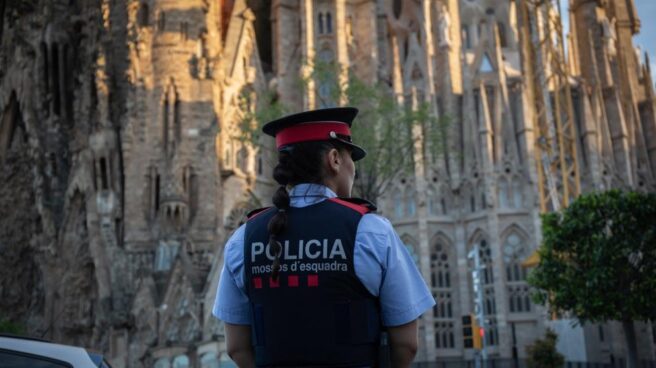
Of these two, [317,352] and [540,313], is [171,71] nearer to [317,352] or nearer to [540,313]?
[540,313]

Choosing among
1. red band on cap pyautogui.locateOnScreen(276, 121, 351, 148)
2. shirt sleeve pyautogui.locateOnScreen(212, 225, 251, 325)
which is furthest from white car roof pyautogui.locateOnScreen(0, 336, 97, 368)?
red band on cap pyautogui.locateOnScreen(276, 121, 351, 148)

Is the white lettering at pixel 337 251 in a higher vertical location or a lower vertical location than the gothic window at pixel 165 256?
lower

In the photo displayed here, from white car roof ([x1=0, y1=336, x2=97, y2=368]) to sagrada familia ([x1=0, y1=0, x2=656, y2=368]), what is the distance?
21683mm

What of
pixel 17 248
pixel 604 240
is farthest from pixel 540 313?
pixel 17 248

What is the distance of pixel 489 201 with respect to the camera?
3672cm

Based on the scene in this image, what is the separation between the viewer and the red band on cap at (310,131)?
3.33 m

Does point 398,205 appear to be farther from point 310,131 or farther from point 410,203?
point 310,131

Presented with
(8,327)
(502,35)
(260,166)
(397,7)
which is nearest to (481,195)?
(260,166)

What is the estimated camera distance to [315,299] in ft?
9.78

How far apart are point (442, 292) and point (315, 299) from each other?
113ft

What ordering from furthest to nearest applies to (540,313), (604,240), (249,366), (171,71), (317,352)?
(540,313), (171,71), (604,240), (249,366), (317,352)

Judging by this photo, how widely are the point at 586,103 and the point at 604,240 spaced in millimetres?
18423

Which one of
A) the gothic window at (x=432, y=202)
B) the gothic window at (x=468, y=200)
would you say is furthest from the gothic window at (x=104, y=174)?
the gothic window at (x=468, y=200)

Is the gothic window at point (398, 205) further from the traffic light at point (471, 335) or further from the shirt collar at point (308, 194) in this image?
the shirt collar at point (308, 194)
